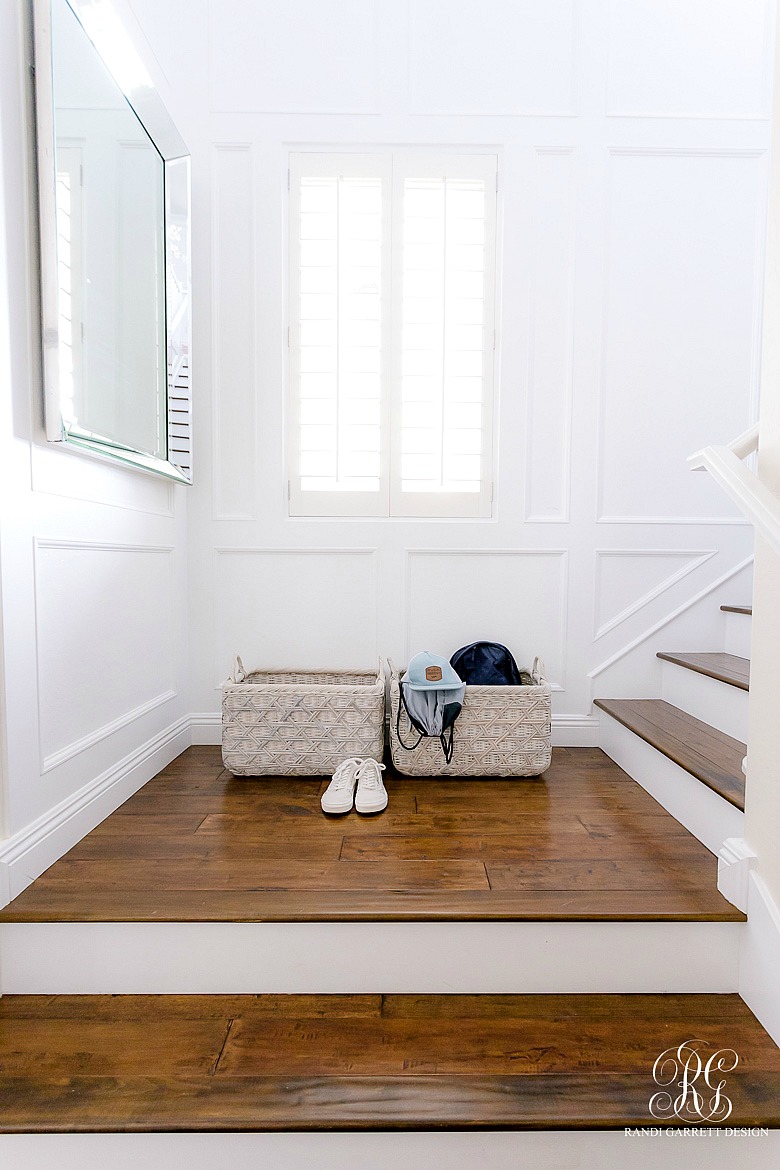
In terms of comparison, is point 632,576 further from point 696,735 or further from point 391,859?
point 391,859

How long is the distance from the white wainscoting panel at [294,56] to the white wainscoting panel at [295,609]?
159 cm

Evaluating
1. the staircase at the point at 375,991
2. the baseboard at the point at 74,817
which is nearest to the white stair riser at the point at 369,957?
the staircase at the point at 375,991

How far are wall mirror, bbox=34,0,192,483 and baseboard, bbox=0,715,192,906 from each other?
857mm

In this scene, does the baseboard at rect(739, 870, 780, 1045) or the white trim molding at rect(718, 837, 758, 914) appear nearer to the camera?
the baseboard at rect(739, 870, 780, 1045)

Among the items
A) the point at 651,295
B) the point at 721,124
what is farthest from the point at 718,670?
the point at 721,124

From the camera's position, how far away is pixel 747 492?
118 cm

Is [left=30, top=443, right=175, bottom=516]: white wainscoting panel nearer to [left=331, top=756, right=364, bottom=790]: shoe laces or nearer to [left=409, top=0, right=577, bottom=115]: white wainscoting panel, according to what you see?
[left=331, top=756, right=364, bottom=790]: shoe laces

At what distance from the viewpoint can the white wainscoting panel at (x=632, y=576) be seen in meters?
2.46

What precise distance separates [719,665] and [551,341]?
4.16ft

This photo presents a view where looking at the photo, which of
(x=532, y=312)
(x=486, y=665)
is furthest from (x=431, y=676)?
(x=532, y=312)

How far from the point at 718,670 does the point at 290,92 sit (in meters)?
2.43

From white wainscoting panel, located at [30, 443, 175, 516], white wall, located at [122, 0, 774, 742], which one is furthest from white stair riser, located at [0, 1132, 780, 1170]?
white wall, located at [122, 0, 774, 742]

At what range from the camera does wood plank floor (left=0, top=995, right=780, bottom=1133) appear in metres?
1.04

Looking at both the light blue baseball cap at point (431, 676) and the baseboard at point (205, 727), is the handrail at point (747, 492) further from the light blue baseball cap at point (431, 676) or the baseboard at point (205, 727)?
the baseboard at point (205, 727)
